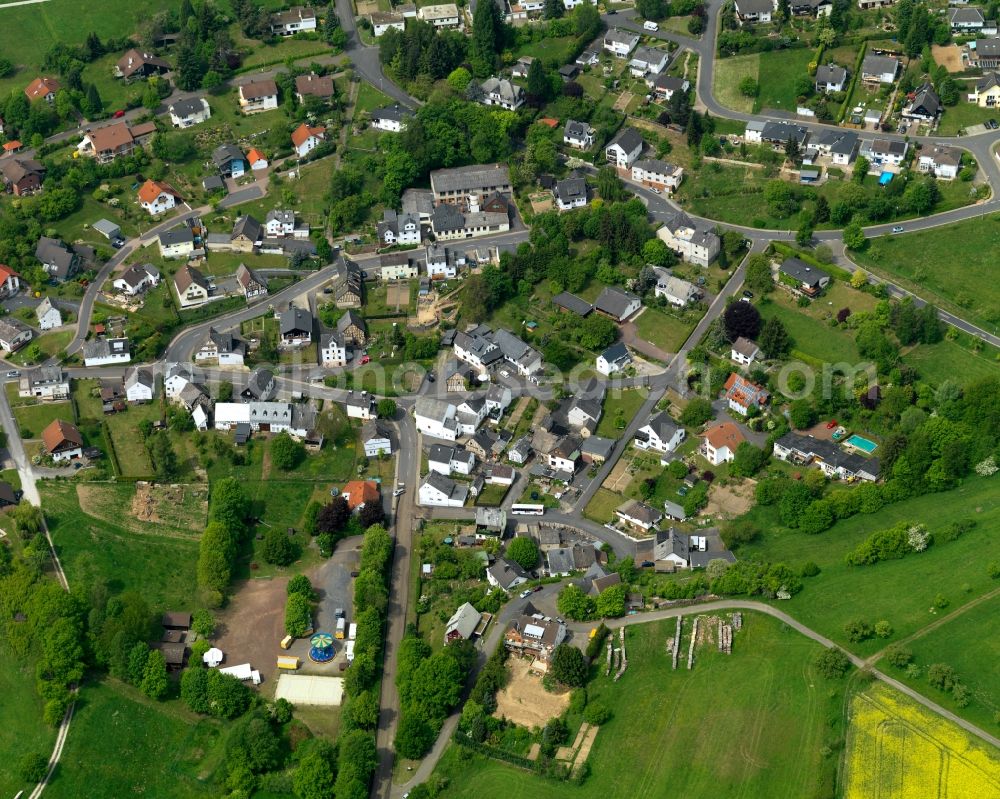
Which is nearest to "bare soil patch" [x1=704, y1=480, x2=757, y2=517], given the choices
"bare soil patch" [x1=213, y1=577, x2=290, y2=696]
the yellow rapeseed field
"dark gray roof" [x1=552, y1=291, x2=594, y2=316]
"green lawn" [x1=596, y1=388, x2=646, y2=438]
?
"green lawn" [x1=596, y1=388, x2=646, y2=438]

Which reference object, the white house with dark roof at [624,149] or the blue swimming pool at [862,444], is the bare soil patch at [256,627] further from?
the white house with dark roof at [624,149]

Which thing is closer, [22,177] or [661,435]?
[661,435]

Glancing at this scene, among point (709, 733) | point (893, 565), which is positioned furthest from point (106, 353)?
point (893, 565)

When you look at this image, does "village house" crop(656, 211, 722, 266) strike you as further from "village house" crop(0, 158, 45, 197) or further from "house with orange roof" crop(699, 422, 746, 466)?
"village house" crop(0, 158, 45, 197)

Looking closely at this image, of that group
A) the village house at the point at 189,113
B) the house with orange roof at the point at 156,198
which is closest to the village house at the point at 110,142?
the village house at the point at 189,113

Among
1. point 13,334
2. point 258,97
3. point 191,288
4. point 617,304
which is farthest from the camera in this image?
point 258,97

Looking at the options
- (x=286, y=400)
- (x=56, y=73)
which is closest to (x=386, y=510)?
(x=286, y=400)

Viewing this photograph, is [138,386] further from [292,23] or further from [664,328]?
[292,23]
